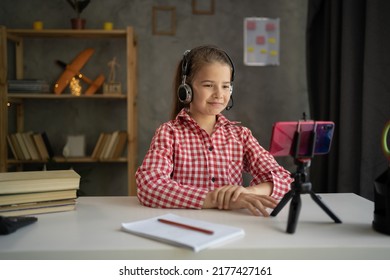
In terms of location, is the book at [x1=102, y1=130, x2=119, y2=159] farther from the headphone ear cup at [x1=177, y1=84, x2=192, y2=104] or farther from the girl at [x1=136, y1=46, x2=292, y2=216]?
the headphone ear cup at [x1=177, y1=84, x2=192, y2=104]

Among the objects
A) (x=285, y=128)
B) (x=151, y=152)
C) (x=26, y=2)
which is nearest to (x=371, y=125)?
(x=151, y=152)

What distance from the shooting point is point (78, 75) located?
136 inches

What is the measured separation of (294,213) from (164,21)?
9.43ft

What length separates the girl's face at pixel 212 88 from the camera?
1486 millimetres

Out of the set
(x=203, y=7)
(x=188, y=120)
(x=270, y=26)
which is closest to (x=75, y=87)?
(x=203, y=7)

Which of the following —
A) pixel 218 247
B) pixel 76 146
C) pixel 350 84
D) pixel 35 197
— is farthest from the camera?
pixel 76 146

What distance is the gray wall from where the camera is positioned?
3523mm

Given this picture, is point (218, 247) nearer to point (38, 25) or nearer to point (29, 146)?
point (29, 146)

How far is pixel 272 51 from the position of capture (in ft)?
11.7

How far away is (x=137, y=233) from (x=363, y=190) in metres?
1.95

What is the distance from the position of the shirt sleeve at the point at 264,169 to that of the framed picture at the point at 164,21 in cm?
214

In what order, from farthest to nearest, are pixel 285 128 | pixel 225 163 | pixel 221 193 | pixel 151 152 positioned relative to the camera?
pixel 225 163 < pixel 151 152 < pixel 221 193 < pixel 285 128

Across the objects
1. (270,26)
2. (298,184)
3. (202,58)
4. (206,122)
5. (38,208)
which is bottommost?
(38,208)
